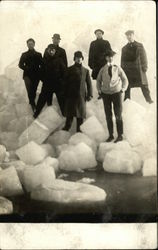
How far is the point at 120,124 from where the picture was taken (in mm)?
2195

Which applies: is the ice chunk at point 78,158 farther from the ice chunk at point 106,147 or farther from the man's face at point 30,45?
the man's face at point 30,45

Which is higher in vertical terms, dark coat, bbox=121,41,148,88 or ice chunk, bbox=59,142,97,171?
dark coat, bbox=121,41,148,88

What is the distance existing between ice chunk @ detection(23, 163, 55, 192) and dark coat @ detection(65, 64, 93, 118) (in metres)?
0.38

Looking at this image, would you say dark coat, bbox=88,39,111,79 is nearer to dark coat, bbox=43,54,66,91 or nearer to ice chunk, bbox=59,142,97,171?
dark coat, bbox=43,54,66,91

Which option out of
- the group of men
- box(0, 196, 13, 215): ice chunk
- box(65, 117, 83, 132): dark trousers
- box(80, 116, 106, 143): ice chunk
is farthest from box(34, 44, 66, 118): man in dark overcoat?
box(0, 196, 13, 215): ice chunk

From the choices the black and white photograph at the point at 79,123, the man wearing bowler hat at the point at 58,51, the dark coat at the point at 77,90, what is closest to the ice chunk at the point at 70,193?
the black and white photograph at the point at 79,123

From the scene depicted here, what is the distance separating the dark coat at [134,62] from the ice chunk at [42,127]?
0.55 meters

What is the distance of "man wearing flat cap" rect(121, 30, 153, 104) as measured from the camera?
221 cm

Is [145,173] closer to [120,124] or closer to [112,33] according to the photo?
[120,124]

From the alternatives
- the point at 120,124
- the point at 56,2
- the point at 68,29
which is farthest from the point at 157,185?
the point at 56,2

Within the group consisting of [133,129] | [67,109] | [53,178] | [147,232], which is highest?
[67,109]

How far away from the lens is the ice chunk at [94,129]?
7.19 ft

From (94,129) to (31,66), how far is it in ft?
2.00

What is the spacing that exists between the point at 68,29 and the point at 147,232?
4.74 feet
